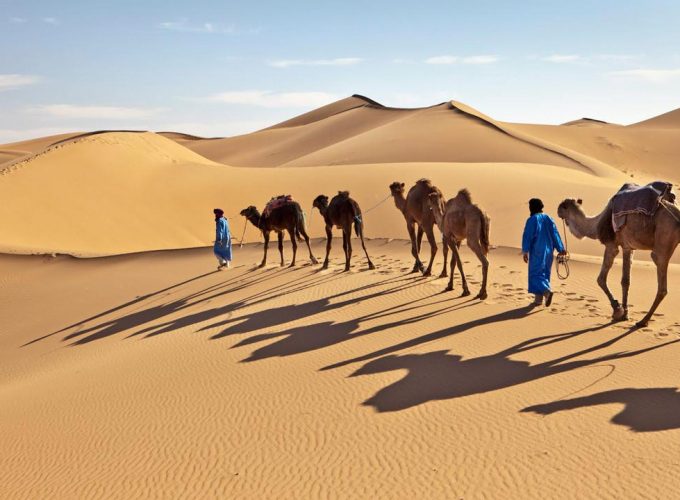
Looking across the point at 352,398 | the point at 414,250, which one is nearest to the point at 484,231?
the point at 414,250

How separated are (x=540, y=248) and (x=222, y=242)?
849 cm

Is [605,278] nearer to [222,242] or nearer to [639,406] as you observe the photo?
[639,406]

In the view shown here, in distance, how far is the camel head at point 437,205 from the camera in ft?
40.2

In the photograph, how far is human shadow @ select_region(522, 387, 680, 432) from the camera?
231 inches

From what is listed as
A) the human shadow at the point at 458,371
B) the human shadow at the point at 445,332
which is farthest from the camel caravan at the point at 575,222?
the human shadow at the point at 458,371

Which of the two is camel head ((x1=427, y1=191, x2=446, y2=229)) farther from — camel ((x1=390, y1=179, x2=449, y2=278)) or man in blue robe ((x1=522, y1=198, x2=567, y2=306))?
man in blue robe ((x1=522, y1=198, x2=567, y2=306))

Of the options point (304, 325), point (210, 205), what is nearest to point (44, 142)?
point (210, 205)

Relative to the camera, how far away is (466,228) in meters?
11.0

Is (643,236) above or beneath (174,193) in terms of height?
beneath

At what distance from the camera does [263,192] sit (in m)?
29.8

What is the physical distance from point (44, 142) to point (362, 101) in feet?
172

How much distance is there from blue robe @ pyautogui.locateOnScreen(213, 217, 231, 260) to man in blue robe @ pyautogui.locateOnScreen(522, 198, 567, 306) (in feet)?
25.9

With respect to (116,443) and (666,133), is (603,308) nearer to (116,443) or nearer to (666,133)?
(116,443)

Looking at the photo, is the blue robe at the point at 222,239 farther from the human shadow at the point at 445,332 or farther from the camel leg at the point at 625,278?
the camel leg at the point at 625,278
